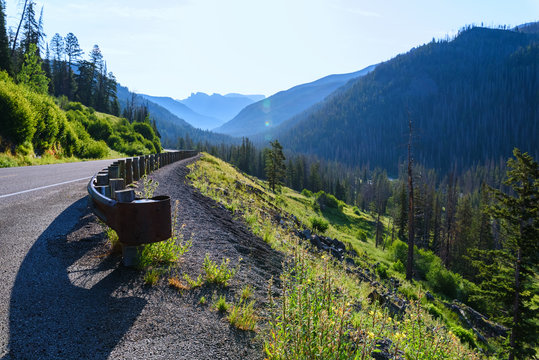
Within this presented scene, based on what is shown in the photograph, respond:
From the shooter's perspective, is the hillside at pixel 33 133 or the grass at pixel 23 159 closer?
the grass at pixel 23 159

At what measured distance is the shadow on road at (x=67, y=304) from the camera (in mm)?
2129

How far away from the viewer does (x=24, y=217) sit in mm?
4906

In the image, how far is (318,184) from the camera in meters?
99.5

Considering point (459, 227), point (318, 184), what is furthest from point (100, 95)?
point (459, 227)

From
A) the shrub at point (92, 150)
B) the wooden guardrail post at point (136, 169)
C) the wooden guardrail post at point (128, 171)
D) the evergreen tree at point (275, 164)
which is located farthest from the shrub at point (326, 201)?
the wooden guardrail post at point (128, 171)

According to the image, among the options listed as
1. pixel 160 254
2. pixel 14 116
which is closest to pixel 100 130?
pixel 14 116

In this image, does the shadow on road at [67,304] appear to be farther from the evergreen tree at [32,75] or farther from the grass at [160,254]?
the evergreen tree at [32,75]

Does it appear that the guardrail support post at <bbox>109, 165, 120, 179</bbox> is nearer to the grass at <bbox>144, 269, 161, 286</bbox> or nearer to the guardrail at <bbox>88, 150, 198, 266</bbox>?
the guardrail at <bbox>88, 150, 198, 266</bbox>

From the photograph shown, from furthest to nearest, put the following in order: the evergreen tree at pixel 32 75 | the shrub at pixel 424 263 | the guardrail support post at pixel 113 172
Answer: the shrub at pixel 424 263
the evergreen tree at pixel 32 75
the guardrail support post at pixel 113 172

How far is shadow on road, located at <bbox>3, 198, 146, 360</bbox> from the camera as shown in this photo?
2129mm

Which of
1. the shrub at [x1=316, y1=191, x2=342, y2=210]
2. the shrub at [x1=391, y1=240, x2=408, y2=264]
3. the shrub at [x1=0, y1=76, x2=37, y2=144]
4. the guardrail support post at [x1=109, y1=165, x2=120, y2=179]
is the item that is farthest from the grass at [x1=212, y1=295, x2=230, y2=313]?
the shrub at [x1=316, y1=191, x2=342, y2=210]

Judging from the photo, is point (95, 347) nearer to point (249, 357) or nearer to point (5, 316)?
point (5, 316)

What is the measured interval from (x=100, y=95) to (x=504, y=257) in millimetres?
88915

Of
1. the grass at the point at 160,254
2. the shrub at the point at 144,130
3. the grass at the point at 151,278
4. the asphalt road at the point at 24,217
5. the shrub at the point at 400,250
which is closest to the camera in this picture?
the asphalt road at the point at 24,217
